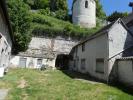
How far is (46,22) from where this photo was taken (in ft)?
136

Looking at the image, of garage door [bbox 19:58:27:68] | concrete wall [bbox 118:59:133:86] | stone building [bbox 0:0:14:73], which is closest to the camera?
stone building [bbox 0:0:14:73]

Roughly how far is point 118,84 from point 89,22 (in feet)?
101

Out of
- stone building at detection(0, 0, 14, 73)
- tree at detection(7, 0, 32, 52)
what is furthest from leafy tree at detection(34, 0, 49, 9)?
stone building at detection(0, 0, 14, 73)

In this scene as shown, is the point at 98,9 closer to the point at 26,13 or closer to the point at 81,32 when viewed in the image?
the point at 81,32

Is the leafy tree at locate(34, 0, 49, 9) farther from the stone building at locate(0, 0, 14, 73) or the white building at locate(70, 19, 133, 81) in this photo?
the white building at locate(70, 19, 133, 81)

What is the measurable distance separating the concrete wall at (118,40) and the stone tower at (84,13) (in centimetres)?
2742

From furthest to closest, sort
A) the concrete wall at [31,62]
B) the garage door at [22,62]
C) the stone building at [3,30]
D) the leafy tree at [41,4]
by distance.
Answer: the leafy tree at [41,4]
the garage door at [22,62]
the concrete wall at [31,62]
the stone building at [3,30]

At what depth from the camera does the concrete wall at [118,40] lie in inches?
690

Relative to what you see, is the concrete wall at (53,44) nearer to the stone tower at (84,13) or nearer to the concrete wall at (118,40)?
the stone tower at (84,13)

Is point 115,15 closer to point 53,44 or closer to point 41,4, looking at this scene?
point 41,4

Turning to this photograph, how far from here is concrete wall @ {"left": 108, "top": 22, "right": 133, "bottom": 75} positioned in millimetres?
17517

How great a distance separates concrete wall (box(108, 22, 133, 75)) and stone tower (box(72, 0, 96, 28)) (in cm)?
2742

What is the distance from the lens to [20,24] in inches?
1251

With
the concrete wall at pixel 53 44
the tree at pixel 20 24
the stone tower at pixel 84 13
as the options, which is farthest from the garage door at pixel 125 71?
the stone tower at pixel 84 13
